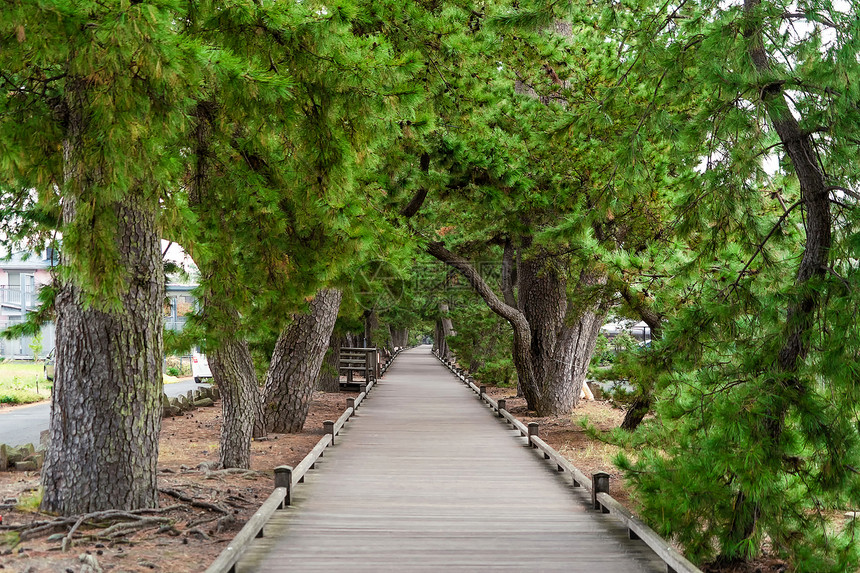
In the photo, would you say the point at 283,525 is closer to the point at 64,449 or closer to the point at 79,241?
the point at 64,449

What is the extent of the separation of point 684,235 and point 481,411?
11238 millimetres

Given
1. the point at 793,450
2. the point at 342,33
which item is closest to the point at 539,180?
the point at 342,33

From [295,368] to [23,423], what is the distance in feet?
21.9

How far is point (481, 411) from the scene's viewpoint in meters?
16.4

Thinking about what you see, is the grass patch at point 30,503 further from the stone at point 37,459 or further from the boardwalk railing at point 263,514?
the stone at point 37,459

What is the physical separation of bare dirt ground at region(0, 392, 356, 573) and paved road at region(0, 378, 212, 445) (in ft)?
12.1

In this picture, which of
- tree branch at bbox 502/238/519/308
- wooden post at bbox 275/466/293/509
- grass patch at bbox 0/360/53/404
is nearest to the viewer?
wooden post at bbox 275/466/293/509

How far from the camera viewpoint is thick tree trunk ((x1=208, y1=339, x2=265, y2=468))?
870cm

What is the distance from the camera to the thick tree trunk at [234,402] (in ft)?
28.6

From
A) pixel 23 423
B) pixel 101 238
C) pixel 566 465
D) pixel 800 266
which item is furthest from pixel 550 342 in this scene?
pixel 101 238

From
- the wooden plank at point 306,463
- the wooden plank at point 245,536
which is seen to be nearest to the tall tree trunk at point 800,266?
the wooden plank at point 245,536

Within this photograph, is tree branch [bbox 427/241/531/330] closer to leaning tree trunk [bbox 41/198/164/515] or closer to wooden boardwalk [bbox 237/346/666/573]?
wooden boardwalk [bbox 237/346/666/573]

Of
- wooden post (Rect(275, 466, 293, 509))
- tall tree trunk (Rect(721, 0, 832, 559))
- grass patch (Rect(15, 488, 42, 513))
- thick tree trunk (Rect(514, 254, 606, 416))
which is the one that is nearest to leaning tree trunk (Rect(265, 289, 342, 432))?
thick tree trunk (Rect(514, 254, 606, 416))

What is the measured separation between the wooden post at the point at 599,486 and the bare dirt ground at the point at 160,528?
3.20 meters
